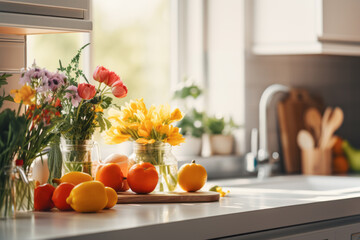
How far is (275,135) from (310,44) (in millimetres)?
579

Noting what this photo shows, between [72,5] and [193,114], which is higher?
[72,5]

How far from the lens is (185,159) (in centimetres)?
305

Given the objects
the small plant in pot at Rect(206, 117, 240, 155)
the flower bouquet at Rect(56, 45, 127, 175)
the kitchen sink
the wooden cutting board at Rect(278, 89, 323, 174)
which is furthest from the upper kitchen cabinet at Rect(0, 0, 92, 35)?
the wooden cutting board at Rect(278, 89, 323, 174)

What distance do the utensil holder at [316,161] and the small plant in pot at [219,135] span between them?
44 cm

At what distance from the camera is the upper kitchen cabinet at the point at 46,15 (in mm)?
1792

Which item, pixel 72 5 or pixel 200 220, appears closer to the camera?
pixel 200 220

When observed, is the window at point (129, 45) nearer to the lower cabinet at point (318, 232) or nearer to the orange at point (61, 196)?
the orange at point (61, 196)

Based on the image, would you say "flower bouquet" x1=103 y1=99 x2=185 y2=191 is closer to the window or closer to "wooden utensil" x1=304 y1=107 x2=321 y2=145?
the window

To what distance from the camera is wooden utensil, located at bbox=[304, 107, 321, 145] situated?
3.44 metres

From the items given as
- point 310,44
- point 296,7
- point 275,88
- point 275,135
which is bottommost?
point 275,135

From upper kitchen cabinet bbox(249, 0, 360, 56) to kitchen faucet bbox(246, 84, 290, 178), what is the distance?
0.72 ft

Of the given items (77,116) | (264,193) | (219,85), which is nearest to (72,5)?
(77,116)

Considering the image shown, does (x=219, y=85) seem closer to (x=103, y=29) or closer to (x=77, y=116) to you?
(x=103, y=29)

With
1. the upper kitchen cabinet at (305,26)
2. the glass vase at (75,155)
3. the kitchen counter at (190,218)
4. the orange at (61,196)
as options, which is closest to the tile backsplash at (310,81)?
the upper kitchen cabinet at (305,26)
